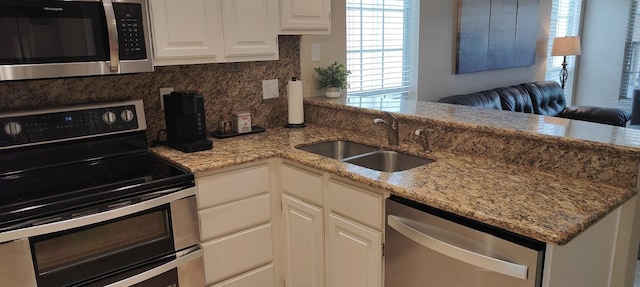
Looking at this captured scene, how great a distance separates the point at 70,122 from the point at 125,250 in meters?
0.66

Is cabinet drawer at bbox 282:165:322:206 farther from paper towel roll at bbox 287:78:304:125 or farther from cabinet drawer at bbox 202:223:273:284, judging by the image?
paper towel roll at bbox 287:78:304:125

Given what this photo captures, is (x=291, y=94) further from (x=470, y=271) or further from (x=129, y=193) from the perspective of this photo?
(x=470, y=271)

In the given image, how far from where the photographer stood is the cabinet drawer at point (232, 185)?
1960mm

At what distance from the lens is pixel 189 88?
244 cm

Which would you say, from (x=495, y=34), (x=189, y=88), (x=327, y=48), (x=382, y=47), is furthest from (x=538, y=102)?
(x=189, y=88)

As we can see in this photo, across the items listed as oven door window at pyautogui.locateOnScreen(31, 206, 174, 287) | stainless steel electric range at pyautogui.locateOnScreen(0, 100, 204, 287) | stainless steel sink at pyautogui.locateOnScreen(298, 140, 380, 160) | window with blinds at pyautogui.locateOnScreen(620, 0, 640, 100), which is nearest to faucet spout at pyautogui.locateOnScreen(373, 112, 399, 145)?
stainless steel sink at pyautogui.locateOnScreen(298, 140, 380, 160)

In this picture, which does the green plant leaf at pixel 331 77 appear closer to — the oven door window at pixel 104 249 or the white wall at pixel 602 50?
the oven door window at pixel 104 249

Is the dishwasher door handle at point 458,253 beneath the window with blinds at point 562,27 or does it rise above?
beneath

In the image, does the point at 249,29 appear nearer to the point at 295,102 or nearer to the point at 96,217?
the point at 295,102

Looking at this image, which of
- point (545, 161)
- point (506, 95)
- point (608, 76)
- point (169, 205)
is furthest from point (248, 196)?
point (608, 76)

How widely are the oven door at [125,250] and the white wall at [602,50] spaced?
20.6 feet

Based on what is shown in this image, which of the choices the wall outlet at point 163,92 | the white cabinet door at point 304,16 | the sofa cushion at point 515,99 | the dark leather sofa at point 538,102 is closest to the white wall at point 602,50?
the dark leather sofa at point 538,102

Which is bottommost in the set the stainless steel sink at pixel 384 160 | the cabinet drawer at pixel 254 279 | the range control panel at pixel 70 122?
the cabinet drawer at pixel 254 279

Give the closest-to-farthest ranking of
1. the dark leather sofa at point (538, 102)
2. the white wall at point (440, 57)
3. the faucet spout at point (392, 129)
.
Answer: the faucet spout at point (392, 129), the white wall at point (440, 57), the dark leather sofa at point (538, 102)
